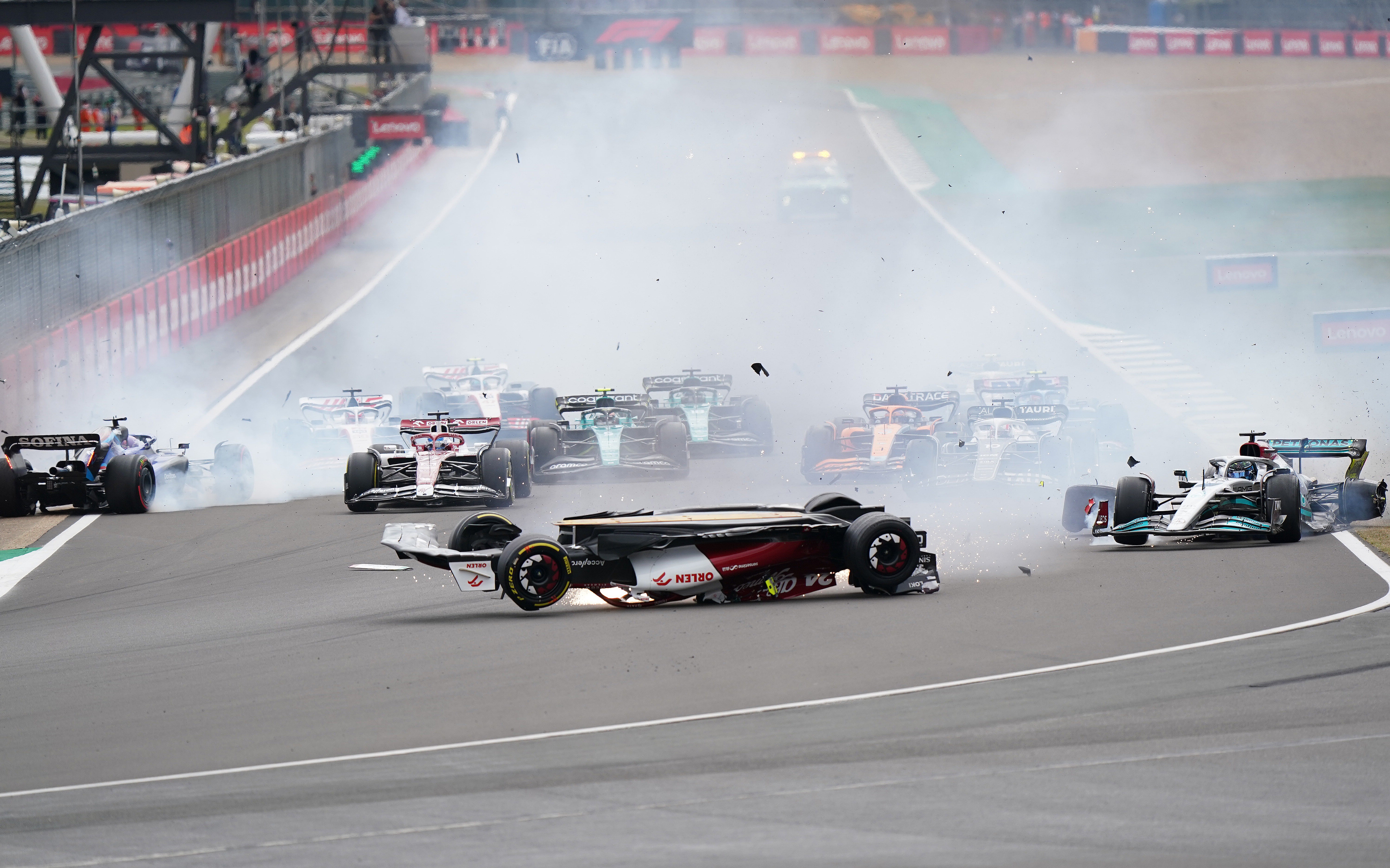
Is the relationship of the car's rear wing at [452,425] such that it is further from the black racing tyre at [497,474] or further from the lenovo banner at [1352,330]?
the lenovo banner at [1352,330]

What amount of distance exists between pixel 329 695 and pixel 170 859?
308 cm

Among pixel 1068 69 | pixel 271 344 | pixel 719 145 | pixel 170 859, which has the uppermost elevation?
pixel 1068 69

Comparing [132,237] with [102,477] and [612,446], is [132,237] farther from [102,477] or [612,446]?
[612,446]

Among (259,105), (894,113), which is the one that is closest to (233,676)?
(259,105)

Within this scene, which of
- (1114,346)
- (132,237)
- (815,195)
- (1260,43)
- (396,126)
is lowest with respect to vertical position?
(1114,346)

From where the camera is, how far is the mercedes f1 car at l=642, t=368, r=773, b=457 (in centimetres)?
2328

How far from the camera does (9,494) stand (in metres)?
19.2

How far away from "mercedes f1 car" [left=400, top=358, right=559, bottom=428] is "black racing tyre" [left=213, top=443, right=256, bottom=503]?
9.54 ft

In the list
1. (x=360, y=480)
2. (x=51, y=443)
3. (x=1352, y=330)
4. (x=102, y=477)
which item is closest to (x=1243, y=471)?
(x=360, y=480)

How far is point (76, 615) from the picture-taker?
14.0 m

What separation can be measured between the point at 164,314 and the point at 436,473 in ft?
36.8

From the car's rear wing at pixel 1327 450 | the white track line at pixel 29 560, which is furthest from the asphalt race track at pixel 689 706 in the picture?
the car's rear wing at pixel 1327 450

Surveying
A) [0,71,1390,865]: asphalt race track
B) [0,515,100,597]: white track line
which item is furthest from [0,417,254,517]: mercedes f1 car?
[0,515,100,597]: white track line

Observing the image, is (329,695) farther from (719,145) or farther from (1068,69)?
(1068,69)
